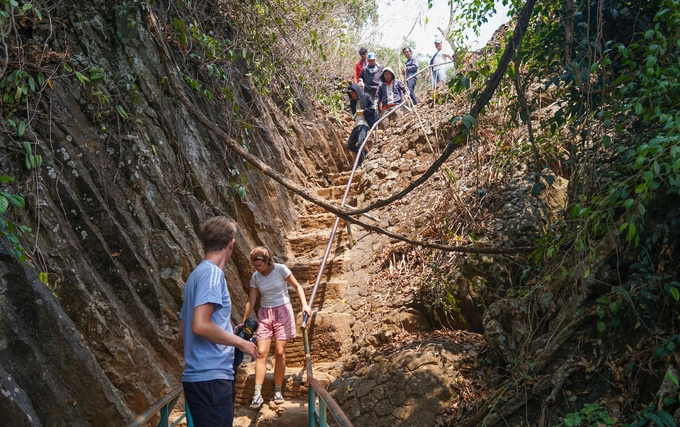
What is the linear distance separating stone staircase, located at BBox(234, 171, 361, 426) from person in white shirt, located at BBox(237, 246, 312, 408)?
225mm

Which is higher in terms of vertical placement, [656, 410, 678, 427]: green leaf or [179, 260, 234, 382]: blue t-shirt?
[179, 260, 234, 382]: blue t-shirt

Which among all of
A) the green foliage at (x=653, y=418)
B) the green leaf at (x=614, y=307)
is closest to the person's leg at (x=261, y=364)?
the green leaf at (x=614, y=307)

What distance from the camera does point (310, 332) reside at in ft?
22.4

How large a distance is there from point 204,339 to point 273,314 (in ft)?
9.78

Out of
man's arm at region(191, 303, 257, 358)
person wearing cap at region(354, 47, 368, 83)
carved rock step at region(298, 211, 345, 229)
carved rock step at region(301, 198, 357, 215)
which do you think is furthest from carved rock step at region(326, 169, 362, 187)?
man's arm at region(191, 303, 257, 358)

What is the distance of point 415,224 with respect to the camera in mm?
7336

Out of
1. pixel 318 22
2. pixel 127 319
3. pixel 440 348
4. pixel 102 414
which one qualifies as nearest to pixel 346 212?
pixel 440 348

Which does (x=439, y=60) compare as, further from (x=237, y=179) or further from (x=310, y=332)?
(x=310, y=332)

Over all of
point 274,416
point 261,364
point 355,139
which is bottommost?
point 274,416

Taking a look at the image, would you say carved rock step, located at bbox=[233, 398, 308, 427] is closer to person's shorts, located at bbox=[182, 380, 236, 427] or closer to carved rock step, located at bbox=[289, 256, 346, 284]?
carved rock step, located at bbox=[289, 256, 346, 284]

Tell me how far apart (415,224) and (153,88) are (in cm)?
367

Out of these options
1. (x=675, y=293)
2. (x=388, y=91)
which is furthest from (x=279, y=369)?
(x=388, y=91)

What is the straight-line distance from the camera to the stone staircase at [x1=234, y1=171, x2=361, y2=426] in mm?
5555

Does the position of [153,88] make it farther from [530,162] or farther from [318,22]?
[318,22]
